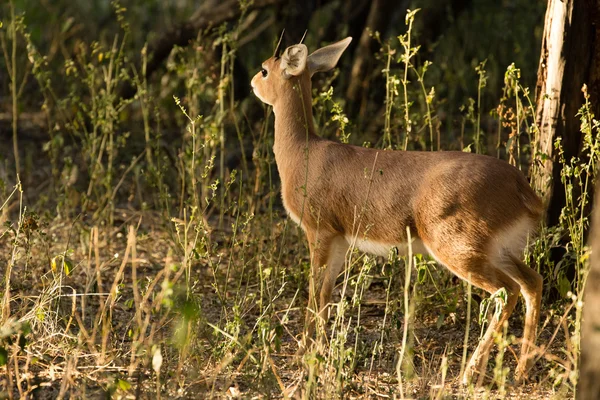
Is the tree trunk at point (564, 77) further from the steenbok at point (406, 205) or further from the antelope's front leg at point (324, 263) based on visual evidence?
the antelope's front leg at point (324, 263)

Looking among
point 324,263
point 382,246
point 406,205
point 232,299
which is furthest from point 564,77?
point 232,299

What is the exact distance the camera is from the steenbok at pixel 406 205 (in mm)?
4121

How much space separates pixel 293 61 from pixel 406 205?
3.27ft

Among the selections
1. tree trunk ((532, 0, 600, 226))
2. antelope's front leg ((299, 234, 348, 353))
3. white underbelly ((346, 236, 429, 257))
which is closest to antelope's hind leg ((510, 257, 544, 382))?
white underbelly ((346, 236, 429, 257))

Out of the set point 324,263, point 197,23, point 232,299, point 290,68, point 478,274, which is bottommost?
point 232,299

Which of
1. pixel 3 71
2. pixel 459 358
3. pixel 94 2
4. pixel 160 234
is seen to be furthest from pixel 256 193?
pixel 94 2

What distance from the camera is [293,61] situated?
4805mm

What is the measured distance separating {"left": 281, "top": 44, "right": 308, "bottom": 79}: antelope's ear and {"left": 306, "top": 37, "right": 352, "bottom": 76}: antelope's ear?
186mm

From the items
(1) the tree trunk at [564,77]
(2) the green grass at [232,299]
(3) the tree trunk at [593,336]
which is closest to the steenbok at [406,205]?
(2) the green grass at [232,299]

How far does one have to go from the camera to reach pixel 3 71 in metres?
9.22

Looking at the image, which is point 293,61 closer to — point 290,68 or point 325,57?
point 290,68

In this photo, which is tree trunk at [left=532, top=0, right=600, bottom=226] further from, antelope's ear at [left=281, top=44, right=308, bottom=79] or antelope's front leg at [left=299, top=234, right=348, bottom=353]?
antelope's ear at [left=281, top=44, right=308, bottom=79]

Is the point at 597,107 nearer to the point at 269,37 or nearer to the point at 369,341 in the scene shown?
the point at 369,341

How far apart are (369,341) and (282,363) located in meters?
0.55
